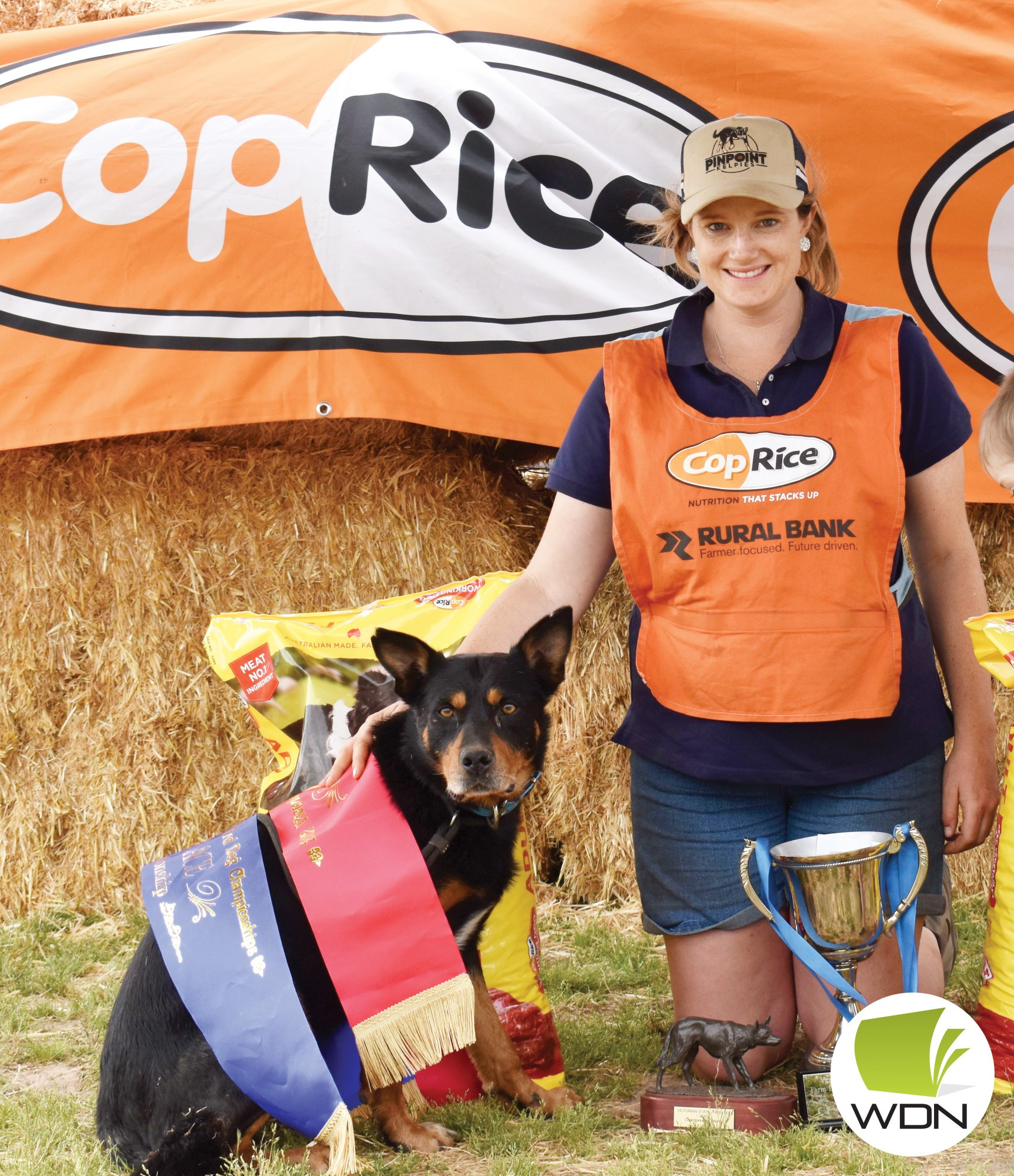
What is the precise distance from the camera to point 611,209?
315 cm

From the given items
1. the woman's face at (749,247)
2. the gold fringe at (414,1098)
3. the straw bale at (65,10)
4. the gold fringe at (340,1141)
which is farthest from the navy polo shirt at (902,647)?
the straw bale at (65,10)

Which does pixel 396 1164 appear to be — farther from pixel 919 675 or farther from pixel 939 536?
pixel 939 536

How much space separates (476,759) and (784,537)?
699 mm

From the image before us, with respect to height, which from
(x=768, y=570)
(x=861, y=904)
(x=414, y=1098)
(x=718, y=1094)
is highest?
(x=768, y=570)

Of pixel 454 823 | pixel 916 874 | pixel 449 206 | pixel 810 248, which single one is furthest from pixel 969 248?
pixel 454 823

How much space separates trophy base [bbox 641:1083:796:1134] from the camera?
1912mm

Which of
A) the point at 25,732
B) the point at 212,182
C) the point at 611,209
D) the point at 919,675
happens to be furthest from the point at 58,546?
the point at 919,675

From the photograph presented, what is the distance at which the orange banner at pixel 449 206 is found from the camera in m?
3.03

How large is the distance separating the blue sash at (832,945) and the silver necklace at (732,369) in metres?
0.86

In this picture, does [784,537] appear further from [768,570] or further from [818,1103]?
[818,1103]

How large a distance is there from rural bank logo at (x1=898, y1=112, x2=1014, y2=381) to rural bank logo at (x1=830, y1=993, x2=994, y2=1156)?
81.9 inches

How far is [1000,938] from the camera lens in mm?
2139

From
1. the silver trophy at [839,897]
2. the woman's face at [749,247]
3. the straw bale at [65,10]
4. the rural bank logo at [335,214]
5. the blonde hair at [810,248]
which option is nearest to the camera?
the silver trophy at [839,897]

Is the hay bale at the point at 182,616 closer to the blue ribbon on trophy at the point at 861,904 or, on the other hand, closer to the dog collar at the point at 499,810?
the dog collar at the point at 499,810
